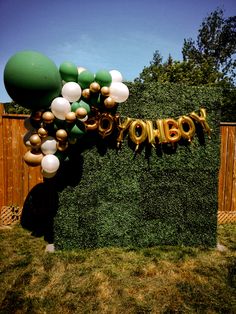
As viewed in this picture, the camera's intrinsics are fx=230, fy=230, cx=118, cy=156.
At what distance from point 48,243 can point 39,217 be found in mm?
1337

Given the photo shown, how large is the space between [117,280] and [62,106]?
2.78 m

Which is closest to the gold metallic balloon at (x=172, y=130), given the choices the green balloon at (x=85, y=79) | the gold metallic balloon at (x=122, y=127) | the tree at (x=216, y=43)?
the gold metallic balloon at (x=122, y=127)

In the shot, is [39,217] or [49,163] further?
[39,217]

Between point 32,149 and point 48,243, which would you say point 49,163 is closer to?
point 32,149

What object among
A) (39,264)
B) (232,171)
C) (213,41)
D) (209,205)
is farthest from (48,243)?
(213,41)

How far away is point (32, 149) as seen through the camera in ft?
11.9

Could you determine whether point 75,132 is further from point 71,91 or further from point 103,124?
point 103,124

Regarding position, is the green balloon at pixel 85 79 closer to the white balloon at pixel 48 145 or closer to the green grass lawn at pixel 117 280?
the white balloon at pixel 48 145

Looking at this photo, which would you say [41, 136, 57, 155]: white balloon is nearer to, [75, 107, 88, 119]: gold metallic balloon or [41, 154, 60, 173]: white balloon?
[41, 154, 60, 173]: white balloon

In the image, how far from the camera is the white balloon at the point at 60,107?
3350mm

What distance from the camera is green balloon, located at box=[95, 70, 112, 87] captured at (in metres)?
3.60

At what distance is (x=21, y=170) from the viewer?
5785 mm

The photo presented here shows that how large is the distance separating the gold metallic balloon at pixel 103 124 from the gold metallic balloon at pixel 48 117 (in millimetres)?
868

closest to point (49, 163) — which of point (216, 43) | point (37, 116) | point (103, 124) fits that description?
point (37, 116)
